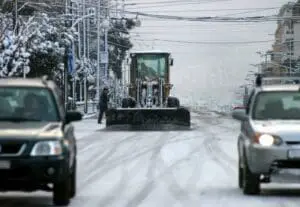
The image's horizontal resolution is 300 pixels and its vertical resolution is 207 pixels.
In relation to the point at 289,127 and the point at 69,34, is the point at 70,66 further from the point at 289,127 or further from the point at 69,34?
the point at 289,127

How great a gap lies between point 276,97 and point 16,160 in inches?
190

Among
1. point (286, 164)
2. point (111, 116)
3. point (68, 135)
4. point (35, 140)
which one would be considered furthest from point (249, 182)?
point (111, 116)

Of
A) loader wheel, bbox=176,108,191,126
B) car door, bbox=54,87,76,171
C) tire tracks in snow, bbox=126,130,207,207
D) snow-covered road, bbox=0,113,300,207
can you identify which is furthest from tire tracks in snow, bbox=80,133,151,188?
loader wheel, bbox=176,108,191,126

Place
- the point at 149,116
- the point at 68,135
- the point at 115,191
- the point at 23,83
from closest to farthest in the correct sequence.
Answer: the point at 68,135, the point at 23,83, the point at 115,191, the point at 149,116

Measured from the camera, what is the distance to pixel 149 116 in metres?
37.0

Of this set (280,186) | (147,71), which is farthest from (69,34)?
(280,186)

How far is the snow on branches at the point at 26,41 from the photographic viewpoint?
3934cm

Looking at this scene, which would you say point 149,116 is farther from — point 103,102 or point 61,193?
point 61,193

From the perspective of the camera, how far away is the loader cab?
134 ft

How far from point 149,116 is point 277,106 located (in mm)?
23144

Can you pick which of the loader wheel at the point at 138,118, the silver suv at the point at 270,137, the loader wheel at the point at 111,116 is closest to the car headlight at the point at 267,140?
the silver suv at the point at 270,137

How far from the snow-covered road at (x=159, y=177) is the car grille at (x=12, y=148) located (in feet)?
4.44

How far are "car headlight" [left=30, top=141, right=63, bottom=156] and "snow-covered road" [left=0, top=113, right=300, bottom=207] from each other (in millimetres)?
1244

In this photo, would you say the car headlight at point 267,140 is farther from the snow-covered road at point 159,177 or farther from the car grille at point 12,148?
the car grille at point 12,148
